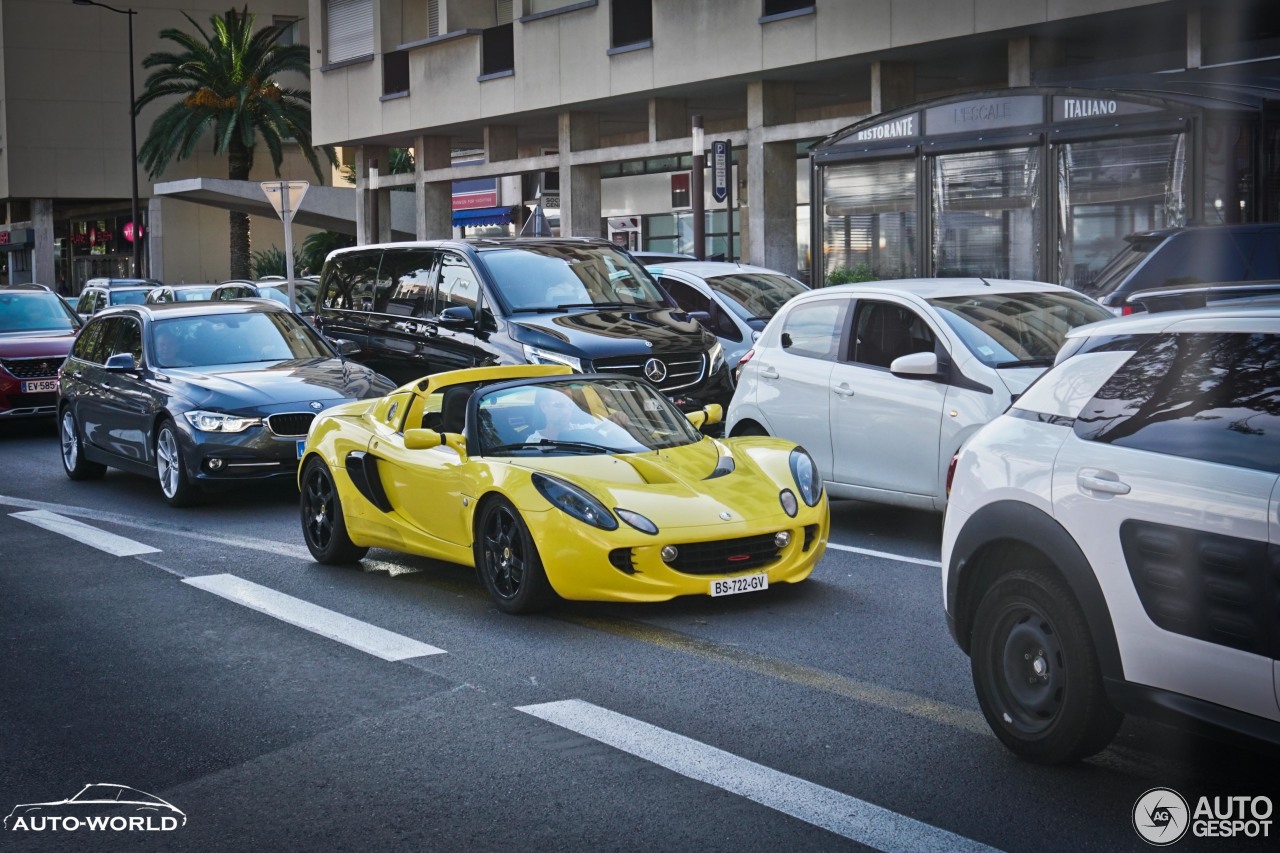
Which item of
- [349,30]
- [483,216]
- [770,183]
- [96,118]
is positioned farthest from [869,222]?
[96,118]

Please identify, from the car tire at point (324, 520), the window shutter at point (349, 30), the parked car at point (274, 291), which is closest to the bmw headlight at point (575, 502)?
the car tire at point (324, 520)

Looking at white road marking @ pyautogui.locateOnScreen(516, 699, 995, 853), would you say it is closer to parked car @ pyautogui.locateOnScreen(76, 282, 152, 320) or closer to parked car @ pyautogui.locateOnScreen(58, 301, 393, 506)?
parked car @ pyautogui.locateOnScreen(58, 301, 393, 506)

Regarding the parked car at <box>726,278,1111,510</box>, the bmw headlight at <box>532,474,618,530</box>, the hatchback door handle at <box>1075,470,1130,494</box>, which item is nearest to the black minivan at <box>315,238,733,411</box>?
the parked car at <box>726,278,1111,510</box>

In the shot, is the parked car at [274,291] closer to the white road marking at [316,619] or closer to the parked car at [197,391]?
the parked car at [197,391]

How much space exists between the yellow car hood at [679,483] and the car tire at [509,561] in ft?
1.02

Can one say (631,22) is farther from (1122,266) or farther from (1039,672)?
(1039,672)

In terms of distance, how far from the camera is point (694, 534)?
800 cm

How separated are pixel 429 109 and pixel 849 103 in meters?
10.4

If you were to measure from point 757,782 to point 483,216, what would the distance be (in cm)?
4530

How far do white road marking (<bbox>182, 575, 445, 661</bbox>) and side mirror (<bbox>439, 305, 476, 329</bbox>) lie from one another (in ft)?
20.7

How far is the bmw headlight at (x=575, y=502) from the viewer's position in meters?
7.93

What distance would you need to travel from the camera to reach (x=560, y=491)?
8078 mm

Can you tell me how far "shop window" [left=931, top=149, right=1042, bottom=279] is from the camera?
18.0 m

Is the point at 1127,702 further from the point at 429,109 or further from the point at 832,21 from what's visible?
the point at 429,109
